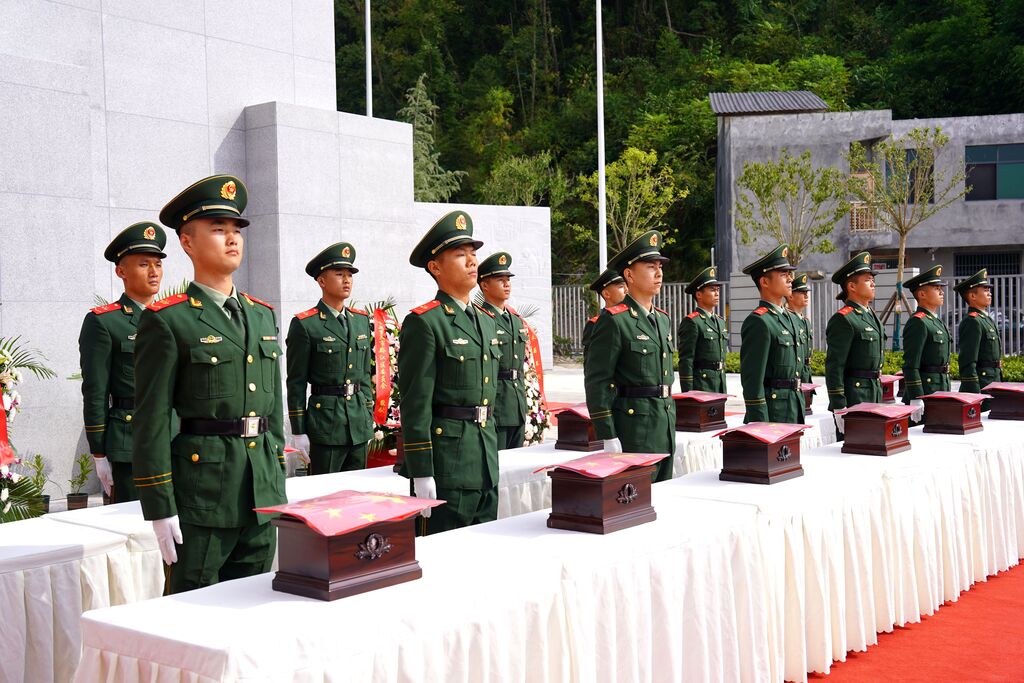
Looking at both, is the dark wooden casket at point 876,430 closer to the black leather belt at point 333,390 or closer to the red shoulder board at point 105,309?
the black leather belt at point 333,390

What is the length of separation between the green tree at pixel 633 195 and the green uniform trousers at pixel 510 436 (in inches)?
785

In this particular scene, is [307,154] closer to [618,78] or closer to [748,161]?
[748,161]

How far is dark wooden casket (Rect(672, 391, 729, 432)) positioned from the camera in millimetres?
6098

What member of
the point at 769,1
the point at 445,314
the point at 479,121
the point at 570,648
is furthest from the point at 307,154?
the point at 769,1

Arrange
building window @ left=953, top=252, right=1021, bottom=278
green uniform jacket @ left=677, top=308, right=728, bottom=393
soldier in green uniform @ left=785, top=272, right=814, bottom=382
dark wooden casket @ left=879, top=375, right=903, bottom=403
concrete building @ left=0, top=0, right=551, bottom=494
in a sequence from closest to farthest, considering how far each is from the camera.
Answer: soldier in green uniform @ left=785, top=272, right=814, bottom=382 → concrete building @ left=0, top=0, right=551, bottom=494 → dark wooden casket @ left=879, top=375, right=903, bottom=403 → green uniform jacket @ left=677, top=308, right=728, bottom=393 → building window @ left=953, top=252, right=1021, bottom=278

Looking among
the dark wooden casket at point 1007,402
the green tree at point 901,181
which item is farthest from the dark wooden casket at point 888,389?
the green tree at point 901,181

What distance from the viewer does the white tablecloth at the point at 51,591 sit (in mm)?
2906

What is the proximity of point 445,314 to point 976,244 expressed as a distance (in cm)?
2334

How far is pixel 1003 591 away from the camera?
461 cm

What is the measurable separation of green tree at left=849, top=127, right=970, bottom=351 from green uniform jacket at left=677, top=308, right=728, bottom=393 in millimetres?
10686

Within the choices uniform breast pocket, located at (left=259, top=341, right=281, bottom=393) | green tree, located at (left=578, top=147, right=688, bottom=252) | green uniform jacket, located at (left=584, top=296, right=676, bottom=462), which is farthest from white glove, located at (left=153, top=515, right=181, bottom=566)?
green tree, located at (left=578, top=147, right=688, bottom=252)

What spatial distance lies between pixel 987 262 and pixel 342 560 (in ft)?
83.3

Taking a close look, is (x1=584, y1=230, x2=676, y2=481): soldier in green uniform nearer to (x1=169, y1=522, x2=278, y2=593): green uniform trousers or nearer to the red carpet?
the red carpet

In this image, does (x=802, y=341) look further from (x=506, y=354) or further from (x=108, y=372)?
(x=108, y=372)
